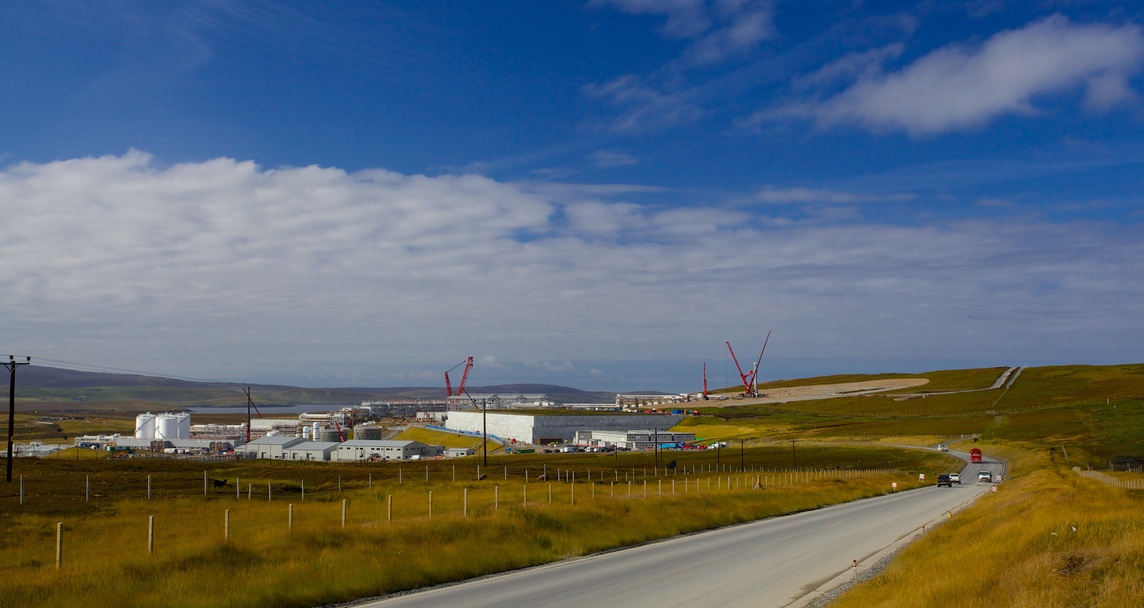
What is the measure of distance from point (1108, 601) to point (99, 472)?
77.0 meters

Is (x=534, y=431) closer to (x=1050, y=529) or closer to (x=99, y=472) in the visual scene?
(x=99, y=472)

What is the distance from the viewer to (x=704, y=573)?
825 inches

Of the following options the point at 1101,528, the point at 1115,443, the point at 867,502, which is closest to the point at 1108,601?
the point at 1101,528

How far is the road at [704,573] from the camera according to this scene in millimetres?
17141

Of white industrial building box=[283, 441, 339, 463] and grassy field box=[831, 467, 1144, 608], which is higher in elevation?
grassy field box=[831, 467, 1144, 608]

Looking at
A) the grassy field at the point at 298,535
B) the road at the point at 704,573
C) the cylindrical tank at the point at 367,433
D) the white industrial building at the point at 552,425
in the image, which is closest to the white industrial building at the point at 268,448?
the cylindrical tank at the point at 367,433

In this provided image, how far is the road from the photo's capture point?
1714 cm

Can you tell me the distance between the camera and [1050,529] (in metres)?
18.0

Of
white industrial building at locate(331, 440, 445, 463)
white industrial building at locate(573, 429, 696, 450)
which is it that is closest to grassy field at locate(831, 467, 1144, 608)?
white industrial building at locate(331, 440, 445, 463)

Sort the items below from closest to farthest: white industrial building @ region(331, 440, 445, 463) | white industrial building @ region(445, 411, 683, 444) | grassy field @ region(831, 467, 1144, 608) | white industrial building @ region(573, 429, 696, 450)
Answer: grassy field @ region(831, 467, 1144, 608)
white industrial building @ region(331, 440, 445, 463)
white industrial building @ region(573, 429, 696, 450)
white industrial building @ region(445, 411, 683, 444)

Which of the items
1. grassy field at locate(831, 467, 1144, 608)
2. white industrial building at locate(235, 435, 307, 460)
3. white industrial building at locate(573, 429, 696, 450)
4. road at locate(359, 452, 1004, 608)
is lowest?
white industrial building at locate(573, 429, 696, 450)

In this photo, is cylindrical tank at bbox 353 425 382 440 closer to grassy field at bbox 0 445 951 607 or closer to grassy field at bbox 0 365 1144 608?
grassy field at bbox 0 365 1144 608

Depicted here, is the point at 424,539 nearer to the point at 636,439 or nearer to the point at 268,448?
the point at 268,448

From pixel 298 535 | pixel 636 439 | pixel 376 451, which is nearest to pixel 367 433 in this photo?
pixel 376 451
